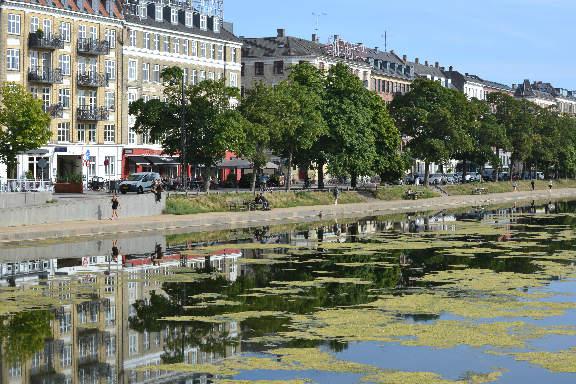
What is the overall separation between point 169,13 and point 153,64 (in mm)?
7305

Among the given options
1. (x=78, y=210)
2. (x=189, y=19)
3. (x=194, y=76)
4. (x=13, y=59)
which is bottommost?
(x=78, y=210)

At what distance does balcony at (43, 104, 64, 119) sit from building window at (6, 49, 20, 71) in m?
4.99

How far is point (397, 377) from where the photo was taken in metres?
19.5

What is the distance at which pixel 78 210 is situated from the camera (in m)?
59.3

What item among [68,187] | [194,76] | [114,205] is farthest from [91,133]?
[114,205]

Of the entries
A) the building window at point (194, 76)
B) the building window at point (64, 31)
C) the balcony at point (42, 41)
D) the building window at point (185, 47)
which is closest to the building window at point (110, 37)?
the building window at point (64, 31)

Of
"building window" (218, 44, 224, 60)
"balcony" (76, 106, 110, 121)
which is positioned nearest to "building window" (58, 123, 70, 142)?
"balcony" (76, 106, 110, 121)

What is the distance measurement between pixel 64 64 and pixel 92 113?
600cm

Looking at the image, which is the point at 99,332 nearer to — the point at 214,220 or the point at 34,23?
the point at 214,220

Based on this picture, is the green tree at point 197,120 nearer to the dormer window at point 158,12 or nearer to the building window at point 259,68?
the dormer window at point 158,12

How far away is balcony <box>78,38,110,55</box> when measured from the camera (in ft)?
327

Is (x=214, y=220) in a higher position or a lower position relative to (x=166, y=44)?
lower

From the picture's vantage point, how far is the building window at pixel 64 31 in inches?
3839

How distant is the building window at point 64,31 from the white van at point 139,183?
20708 mm
